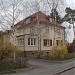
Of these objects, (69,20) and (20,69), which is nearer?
(20,69)

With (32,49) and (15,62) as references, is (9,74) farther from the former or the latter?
(32,49)

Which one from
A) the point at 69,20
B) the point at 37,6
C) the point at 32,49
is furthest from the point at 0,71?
the point at 69,20

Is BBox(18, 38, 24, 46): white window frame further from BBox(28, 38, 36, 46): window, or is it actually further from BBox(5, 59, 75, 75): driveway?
BBox(5, 59, 75, 75): driveway

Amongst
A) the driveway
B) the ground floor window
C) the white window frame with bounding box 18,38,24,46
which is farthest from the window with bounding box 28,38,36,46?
the driveway

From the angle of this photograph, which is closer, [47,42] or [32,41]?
[32,41]

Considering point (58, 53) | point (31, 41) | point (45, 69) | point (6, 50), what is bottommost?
point (45, 69)

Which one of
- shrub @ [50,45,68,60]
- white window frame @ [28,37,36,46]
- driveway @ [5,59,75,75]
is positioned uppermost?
white window frame @ [28,37,36,46]

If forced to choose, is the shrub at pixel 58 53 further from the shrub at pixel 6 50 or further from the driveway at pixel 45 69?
the shrub at pixel 6 50

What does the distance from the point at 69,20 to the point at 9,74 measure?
54405mm

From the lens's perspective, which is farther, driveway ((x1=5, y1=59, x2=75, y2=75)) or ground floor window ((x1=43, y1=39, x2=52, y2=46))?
ground floor window ((x1=43, y1=39, x2=52, y2=46))

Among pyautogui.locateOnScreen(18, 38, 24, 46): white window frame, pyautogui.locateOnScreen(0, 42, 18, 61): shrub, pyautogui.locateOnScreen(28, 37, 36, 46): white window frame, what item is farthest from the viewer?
pyautogui.locateOnScreen(18, 38, 24, 46): white window frame

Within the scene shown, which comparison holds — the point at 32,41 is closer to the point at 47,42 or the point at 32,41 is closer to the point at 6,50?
the point at 47,42

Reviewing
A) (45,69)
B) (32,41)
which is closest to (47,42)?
(32,41)

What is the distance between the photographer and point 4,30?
102ft
